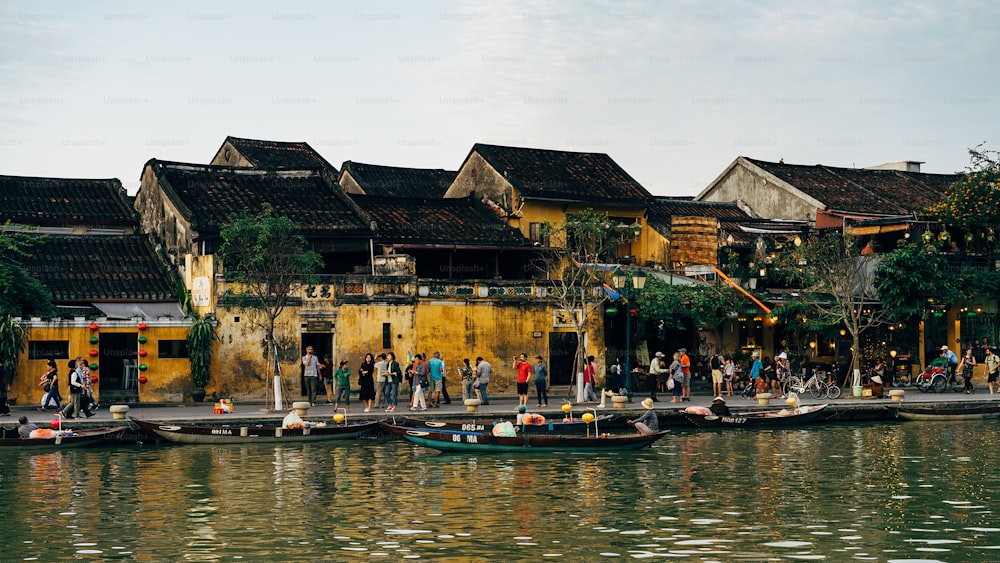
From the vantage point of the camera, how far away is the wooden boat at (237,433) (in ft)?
101

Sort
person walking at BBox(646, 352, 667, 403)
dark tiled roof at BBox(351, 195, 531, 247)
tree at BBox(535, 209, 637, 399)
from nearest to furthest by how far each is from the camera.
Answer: person walking at BBox(646, 352, 667, 403)
tree at BBox(535, 209, 637, 399)
dark tiled roof at BBox(351, 195, 531, 247)

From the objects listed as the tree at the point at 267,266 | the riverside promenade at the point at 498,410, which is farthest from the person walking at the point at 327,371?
the tree at the point at 267,266

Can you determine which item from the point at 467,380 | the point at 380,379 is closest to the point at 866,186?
the point at 467,380

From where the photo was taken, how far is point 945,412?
3759 cm

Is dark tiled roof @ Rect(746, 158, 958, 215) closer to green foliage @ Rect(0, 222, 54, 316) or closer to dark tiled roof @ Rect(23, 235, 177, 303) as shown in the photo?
dark tiled roof @ Rect(23, 235, 177, 303)

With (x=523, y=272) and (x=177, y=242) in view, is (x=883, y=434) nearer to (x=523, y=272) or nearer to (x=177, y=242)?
(x=523, y=272)

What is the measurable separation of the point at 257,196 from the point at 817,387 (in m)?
18.9

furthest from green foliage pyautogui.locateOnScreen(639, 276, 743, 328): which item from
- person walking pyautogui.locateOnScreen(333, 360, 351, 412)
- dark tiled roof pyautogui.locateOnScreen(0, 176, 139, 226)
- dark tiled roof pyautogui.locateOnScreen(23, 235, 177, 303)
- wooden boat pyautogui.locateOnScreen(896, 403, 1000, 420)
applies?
dark tiled roof pyautogui.locateOnScreen(0, 176, 139, 226)

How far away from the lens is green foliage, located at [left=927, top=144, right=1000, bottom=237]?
4841 cm

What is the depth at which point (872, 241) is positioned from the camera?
49062 millimetres

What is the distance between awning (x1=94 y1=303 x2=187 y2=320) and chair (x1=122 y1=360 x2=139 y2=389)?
4.48 ft

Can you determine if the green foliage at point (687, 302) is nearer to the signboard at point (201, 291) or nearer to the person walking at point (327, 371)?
the person walking at point (327, 371)

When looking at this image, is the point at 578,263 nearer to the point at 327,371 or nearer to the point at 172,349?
the point at 327,371

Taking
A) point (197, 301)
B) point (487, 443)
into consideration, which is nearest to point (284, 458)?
point (487, 443)
